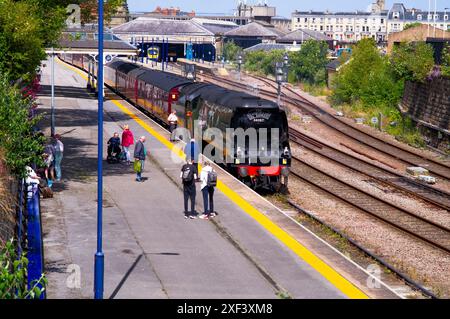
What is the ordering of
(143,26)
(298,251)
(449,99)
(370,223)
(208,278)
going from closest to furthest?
(208,278)
(298,251)
(370,223)
(449,99)
(143,26)

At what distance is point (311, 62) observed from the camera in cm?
8588

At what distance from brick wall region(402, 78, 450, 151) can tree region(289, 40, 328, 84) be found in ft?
116

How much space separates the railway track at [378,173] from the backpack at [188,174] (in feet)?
32.3

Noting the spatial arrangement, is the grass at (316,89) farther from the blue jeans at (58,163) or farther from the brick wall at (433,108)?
the blue jeans at (58,163)

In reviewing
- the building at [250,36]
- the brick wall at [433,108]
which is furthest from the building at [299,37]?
the brick wall at [433,108]

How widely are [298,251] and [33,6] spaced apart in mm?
16322

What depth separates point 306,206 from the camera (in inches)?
1061

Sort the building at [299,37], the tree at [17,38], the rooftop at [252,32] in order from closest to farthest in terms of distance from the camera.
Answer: the tree at [17,38] → the building at [299,37] → the rooftop at [252,32]

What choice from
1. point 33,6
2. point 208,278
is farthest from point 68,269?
point 33,6

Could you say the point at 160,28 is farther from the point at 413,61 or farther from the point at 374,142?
the point at 374,142

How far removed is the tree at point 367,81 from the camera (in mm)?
55281

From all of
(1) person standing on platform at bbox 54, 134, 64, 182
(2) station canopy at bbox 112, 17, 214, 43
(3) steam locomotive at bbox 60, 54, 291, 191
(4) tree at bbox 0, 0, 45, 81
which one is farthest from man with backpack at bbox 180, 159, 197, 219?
(2) station canopy at bbox 112, 17, 214, 43

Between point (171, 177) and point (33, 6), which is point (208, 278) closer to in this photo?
point (171, 177)
